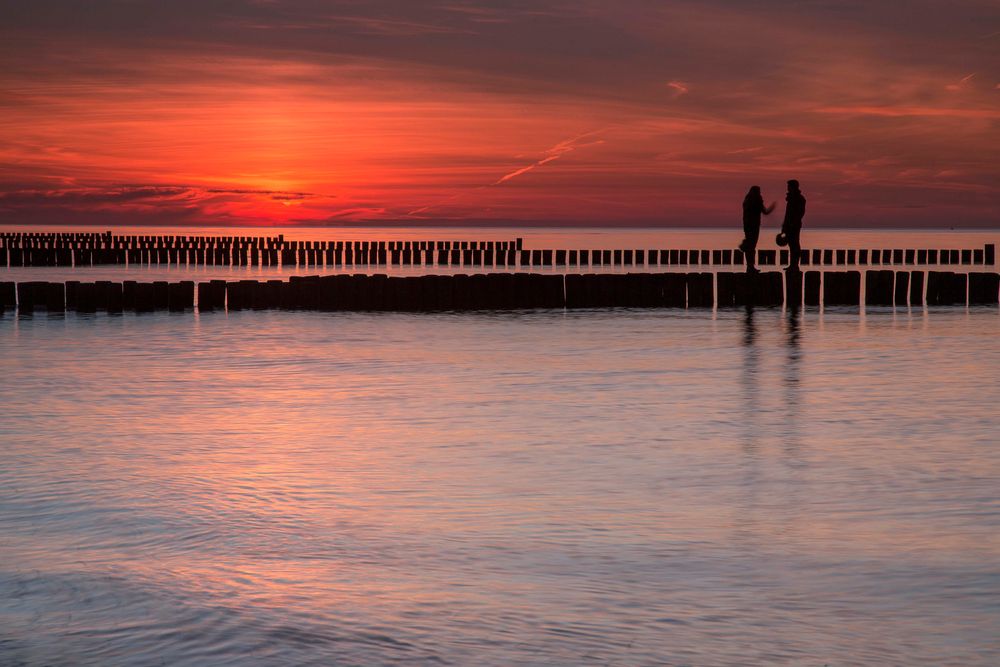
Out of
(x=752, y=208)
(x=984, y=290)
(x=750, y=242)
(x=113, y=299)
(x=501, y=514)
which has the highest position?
(x=752, y=208)

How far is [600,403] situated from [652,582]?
6.03 metres

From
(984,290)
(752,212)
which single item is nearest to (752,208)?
(752,212)

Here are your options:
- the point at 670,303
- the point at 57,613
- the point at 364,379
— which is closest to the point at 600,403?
the point at 364,379

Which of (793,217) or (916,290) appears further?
(916,290)

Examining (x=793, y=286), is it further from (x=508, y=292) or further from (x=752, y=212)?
(x=508, y=292)

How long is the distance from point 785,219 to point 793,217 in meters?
0.24

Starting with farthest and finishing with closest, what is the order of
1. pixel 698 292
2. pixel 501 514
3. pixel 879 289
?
pixel 879 289
pixel 698 292
pixel 501 514

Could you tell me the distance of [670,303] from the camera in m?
25.3

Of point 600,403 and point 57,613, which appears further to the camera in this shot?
point 600,403

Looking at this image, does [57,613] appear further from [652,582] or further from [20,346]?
[20,346]

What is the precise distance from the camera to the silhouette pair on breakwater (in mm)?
25656

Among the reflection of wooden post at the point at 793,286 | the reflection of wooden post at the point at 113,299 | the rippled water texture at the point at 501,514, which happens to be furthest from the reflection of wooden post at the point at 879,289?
the reflection of wooden post at the point at 113,299

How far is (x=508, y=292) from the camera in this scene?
2505 centimetres

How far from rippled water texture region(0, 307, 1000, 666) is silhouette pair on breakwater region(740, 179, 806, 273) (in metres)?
11.3
